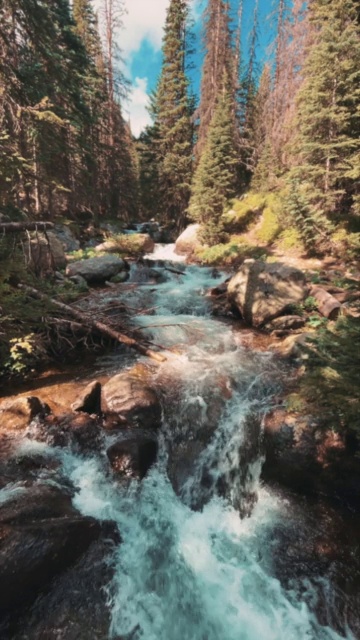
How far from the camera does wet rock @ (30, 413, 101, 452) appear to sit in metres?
5.21

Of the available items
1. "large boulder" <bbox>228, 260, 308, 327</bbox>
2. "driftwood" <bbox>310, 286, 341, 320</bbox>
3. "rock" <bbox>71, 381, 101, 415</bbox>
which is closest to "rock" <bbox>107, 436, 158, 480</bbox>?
"rock" <bbox>71, 381, 101, 415</bbox>

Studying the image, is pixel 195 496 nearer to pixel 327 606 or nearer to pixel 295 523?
pixel 295 523

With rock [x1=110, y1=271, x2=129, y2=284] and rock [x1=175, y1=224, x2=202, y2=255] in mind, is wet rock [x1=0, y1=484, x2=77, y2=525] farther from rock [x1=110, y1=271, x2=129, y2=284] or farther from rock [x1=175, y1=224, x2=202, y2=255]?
rock [x1=175, y1=224, x2=202, y2=255]

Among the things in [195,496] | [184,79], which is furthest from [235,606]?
[184,79]

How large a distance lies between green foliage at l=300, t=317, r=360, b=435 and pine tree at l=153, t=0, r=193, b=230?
25148 millimetres

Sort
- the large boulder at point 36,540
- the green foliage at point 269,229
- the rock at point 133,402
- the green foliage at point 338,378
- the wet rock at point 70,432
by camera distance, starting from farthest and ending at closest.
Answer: the green foliage at point 269,229, the rock at point 133,402, the wet rock at point 70,432, the green foliage at point 338,378, the large boulder at point 36,540

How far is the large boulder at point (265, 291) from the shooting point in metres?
9.53

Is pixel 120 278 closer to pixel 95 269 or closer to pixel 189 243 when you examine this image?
pixel 95 269

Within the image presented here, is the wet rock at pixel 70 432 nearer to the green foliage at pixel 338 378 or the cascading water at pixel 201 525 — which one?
the cascading water at pixel 201 525

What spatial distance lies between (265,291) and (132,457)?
21.7 ft

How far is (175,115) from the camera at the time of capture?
94.2 feet

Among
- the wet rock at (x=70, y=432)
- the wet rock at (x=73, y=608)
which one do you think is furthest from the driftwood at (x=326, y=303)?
the wet rock at (x=73, y=608)

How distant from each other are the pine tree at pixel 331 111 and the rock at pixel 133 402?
10902 millimetres

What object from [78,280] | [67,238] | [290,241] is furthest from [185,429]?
[67,238]
